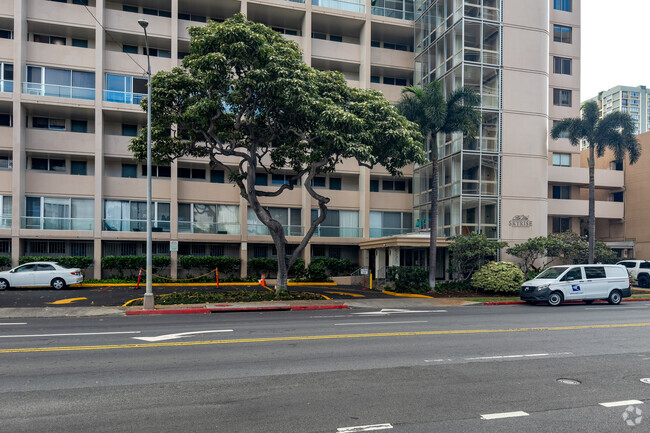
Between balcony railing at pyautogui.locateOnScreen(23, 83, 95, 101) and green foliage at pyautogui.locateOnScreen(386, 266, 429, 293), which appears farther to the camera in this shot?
balcony railing at pyautogui.locateOnScreen(23, 83, 95, 101)

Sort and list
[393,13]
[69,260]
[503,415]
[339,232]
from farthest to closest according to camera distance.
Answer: [393,13], [339,232], [69,260], [503,415]

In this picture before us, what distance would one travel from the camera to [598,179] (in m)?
39.5

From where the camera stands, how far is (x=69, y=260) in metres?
28.9

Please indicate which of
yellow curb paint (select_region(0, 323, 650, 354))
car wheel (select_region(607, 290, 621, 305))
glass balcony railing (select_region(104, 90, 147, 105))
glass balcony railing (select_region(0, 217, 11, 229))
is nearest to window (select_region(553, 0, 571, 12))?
car wheel (select_region(607, 290, 621, 305))

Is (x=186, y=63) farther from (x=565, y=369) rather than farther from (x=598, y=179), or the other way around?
(x=598, y=179)

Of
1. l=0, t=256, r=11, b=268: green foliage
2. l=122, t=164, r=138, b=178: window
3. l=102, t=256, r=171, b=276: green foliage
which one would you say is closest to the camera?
l=0, t=256, r=11, b=268: green foliage

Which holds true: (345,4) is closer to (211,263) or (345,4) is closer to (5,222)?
(211,263)

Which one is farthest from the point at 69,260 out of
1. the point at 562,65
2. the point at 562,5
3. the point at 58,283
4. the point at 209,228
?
the point at 562,5

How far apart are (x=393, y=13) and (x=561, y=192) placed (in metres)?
20.0

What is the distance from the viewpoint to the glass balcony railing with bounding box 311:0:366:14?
113 ft

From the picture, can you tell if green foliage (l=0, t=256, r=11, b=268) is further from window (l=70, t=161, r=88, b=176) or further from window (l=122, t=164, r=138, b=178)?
window (l=122, t=164, r=138, b=178)

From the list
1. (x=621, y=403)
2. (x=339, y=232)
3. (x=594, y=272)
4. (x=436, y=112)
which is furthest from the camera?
(x=339, y=232)

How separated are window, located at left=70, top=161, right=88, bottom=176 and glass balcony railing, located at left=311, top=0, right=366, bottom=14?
2000 cm

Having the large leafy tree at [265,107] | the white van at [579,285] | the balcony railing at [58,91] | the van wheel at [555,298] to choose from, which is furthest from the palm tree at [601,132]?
the balcony railing at [58,91]
